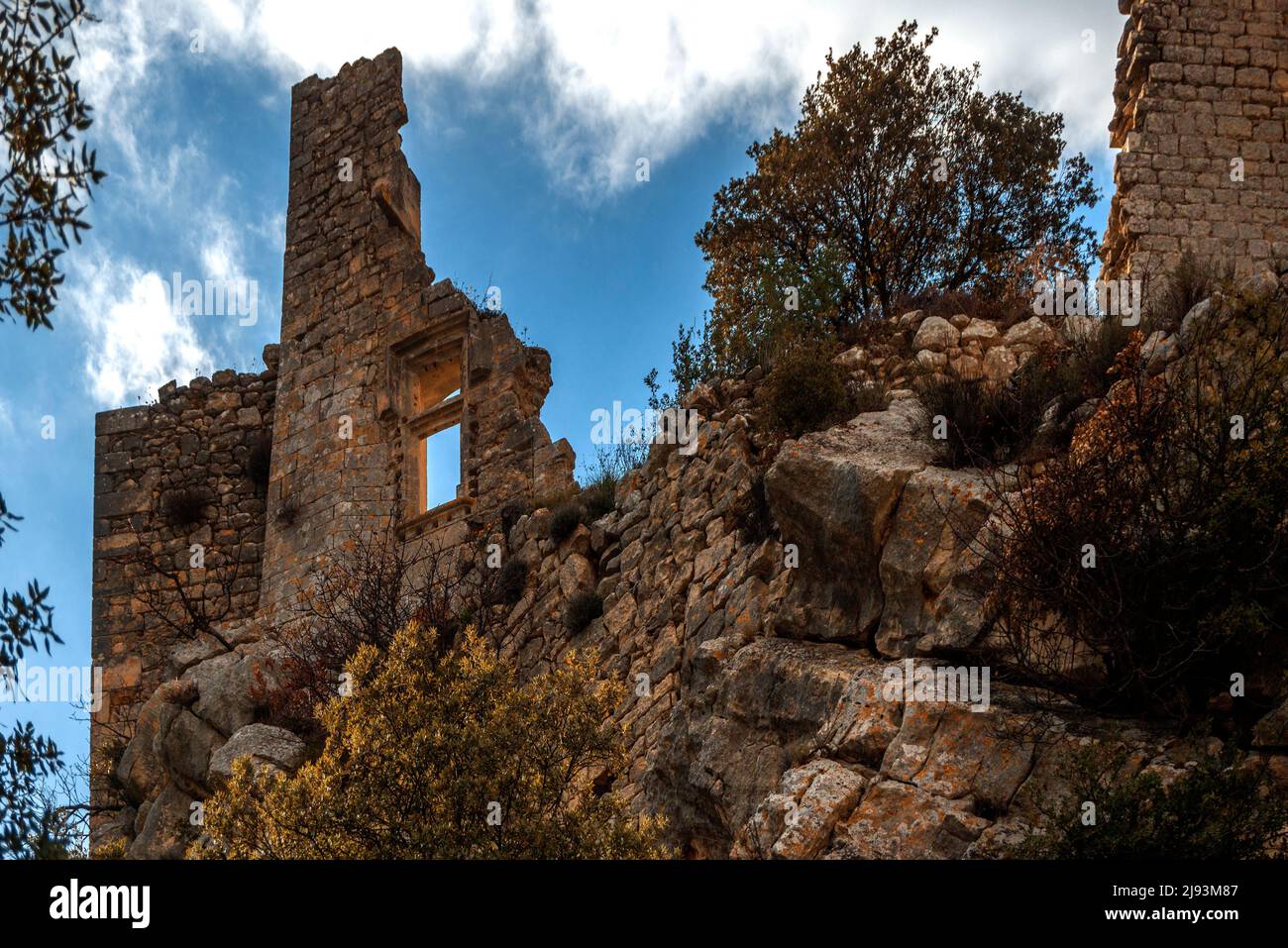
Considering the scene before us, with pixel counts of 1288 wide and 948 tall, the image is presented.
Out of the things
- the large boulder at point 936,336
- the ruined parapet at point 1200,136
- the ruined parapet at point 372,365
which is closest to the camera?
the large boulder at point 936,336

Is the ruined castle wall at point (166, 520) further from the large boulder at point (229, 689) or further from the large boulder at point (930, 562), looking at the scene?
the large boulder at point (930, 562)

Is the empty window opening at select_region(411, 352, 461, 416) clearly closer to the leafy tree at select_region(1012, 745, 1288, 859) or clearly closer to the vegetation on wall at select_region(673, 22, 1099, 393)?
the vegetation on wall at select_region(673, 22, 1099, 393)

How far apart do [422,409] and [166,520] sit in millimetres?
3992

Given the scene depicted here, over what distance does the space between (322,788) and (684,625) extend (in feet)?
13.0

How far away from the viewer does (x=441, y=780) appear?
7.84m

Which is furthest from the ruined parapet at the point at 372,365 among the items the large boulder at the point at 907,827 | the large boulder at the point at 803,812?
the large boulder at the point at 907,827

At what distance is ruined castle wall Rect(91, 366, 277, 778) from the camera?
18.0 metres

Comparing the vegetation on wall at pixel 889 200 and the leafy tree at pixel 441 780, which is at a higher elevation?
the vegetation on wall at pixel 889 200

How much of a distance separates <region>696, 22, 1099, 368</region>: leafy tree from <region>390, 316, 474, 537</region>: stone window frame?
2729 millimetres

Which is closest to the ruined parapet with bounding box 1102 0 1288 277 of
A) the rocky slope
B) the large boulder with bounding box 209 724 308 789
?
the rocky slope

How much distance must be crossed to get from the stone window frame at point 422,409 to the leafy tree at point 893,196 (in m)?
2.73

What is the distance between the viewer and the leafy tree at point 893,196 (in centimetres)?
1545
